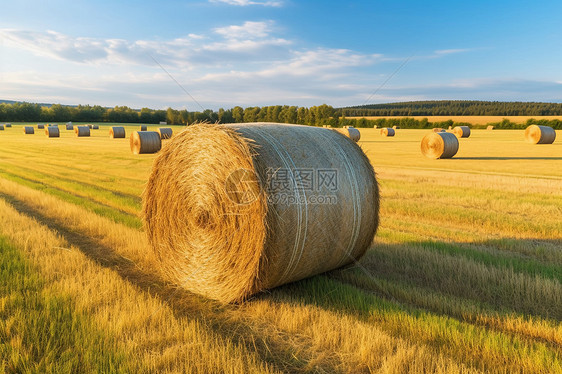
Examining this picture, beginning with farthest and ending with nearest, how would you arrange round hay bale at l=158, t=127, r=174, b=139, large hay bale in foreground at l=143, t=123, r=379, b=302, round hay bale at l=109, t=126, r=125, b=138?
round hay bale at l=109, t=126, r=125, b=138 → round hay bale at l=158, t=127, r=174, b=139 → large hay bale in foreground at l=143, t=123, r=379, b=302

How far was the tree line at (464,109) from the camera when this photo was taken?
101062mm

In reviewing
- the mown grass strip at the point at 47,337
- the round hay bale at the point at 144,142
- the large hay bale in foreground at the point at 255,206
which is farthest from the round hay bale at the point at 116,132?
the mown grass strip at the point at 47,337

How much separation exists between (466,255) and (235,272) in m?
3.82

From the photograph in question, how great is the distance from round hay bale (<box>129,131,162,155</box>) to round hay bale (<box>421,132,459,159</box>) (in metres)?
17.1

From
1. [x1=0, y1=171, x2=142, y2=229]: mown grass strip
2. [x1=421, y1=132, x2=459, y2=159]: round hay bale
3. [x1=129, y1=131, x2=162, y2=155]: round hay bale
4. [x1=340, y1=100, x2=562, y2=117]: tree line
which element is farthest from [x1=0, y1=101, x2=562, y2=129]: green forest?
[x1=0, y1=171, x2=142, y2=229]: mown grass strip

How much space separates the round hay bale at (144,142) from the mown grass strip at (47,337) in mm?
22184

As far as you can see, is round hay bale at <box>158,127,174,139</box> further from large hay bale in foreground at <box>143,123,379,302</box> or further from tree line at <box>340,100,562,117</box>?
tree line at <box>340,100,562,117</box>

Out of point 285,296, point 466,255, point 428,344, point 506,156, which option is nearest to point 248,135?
point 285,296

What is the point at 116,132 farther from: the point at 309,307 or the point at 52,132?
the point at 309,307

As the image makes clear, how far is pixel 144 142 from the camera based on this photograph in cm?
2661

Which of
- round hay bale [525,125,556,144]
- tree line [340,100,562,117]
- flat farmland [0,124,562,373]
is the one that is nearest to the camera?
flat farmland [0,124,562,373]

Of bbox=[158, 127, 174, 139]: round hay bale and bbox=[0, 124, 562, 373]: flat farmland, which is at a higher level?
bbox=[158, 127, 174, 139]: round hay bale

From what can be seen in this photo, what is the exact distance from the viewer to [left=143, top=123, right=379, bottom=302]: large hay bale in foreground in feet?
16.2

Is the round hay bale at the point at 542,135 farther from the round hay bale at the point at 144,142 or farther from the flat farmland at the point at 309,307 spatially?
the round hay bale at the point at 144,142
